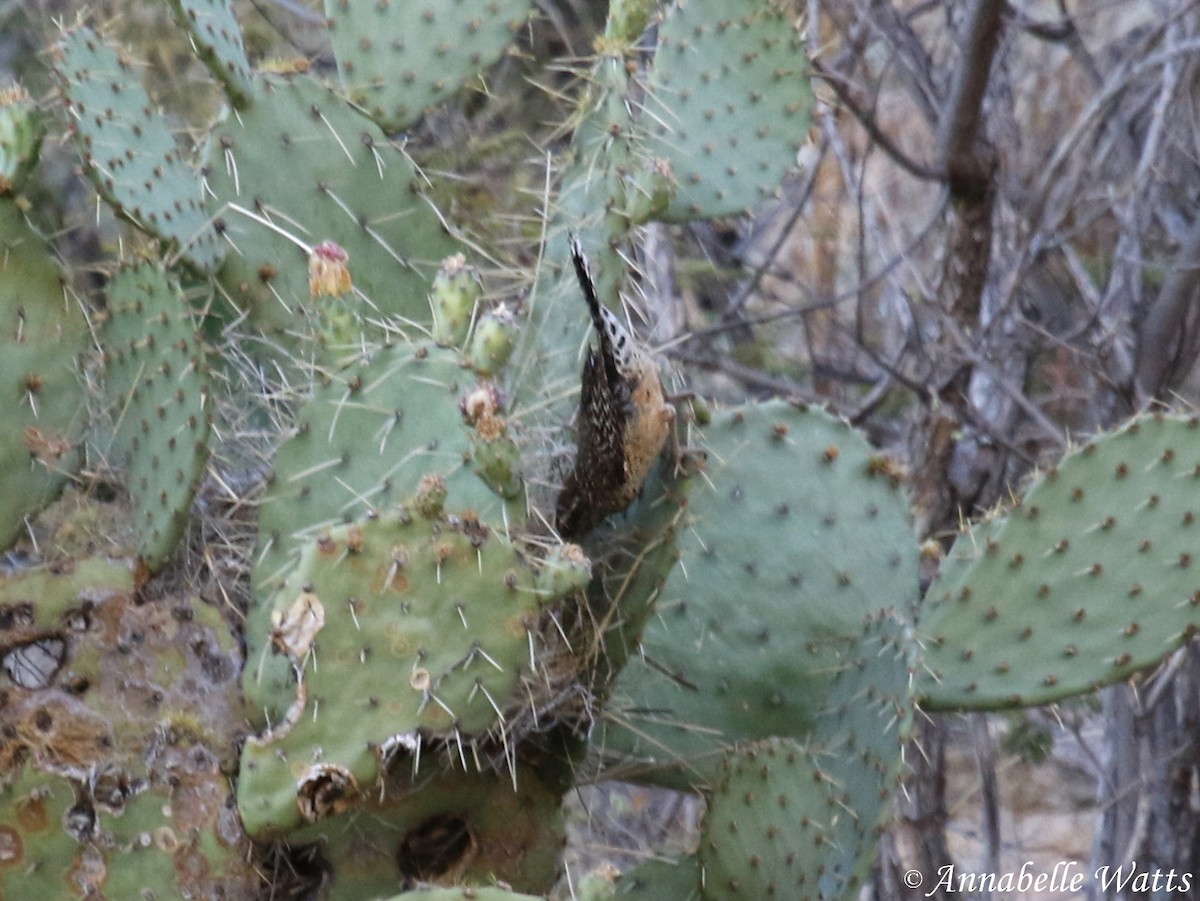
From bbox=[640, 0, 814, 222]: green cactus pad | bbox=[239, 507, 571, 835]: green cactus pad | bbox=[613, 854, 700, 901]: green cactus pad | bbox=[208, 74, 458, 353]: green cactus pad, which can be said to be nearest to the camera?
bbox=[239, 507, 571, 835]: green cactus pad

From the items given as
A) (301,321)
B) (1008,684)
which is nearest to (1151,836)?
(1008,684)

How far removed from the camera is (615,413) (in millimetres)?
1362

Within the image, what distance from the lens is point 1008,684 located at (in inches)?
63.2

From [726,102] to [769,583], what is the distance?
0.73 metres

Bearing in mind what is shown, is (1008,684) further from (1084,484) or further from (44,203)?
(44,203)

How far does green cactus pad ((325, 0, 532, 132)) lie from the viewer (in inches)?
78.1

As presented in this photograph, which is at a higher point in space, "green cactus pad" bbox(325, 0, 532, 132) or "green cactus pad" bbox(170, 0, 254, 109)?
"green cactus pad" bbox(325, 0, 532, 132)

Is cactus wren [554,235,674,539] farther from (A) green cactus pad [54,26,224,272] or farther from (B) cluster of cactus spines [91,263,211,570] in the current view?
(A) green cactus pad [54,26,224,272]

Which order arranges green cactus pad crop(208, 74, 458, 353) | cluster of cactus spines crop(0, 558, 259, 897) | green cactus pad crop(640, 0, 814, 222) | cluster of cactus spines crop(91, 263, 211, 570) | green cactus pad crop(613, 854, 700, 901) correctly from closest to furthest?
cluster of cactus spines crop(0, 558, 259, 897) < cluster of cactus spines crop(91, 263, 211, 570) < green cactus pad crop(613, 854, 700, 901) < green cactus pad crop(208, 74, 458, 353) < green cactus pad crop(640, 0, 814, 222)

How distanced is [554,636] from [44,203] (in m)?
2.80

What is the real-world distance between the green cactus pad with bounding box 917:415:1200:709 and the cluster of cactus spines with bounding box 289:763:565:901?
47 cm

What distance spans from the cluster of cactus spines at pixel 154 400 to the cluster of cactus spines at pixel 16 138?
152 millimetres

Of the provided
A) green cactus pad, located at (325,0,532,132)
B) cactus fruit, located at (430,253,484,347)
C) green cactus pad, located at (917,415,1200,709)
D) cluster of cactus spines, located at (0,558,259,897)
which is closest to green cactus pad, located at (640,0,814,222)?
green cactus pad, located at (325,0,532,132)

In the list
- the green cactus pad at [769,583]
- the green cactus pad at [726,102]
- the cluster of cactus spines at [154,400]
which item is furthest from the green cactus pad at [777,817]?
the green cactus pad at [726,102]
